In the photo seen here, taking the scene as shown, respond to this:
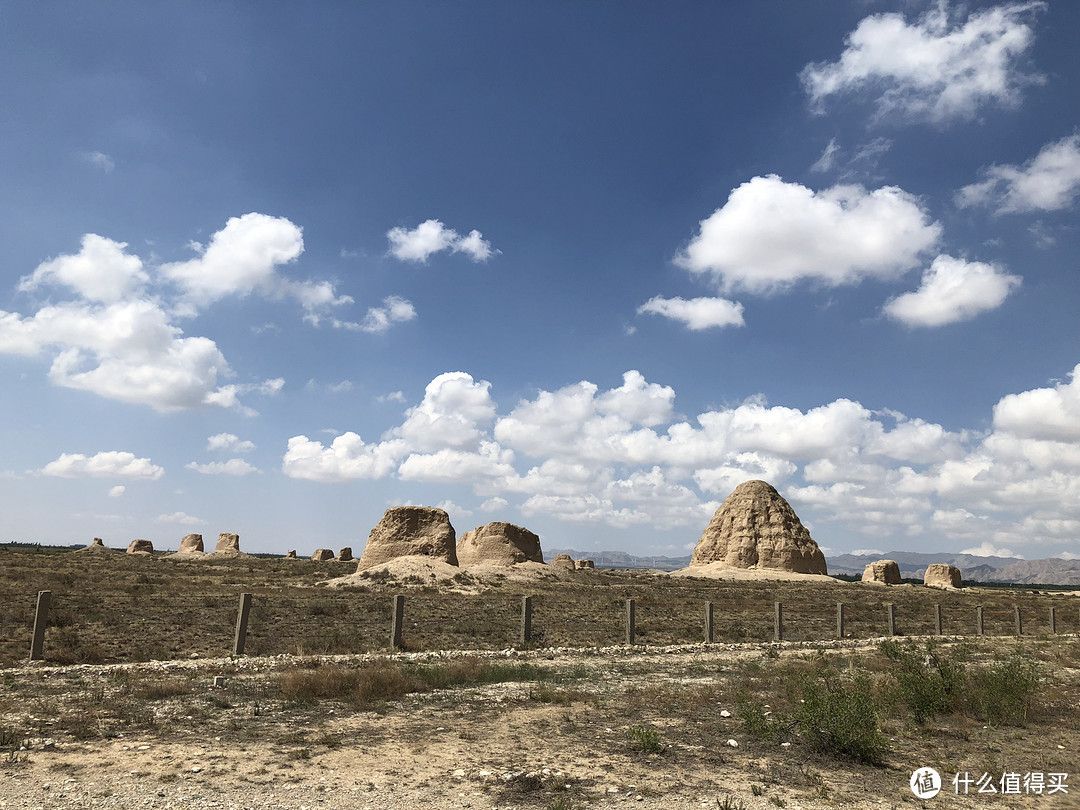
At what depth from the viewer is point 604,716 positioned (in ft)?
31.6

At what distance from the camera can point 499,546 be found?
185ft


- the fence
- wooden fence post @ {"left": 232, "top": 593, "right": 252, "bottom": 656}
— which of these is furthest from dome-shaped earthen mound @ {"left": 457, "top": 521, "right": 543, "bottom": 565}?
wooden fence post @ {"left": 232, "top": 593, "right": 252, "bottom": 656}

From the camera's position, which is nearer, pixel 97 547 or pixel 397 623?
pixel 397 623

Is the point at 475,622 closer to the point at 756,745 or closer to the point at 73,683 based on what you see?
the point at 73,683

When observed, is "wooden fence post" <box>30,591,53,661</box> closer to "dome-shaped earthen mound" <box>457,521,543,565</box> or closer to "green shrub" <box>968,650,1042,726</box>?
"green shrub" <box>968,650,1042,726</box>

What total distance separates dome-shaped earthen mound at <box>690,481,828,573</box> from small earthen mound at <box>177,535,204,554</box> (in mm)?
62432

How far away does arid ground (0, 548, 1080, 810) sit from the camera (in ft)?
21.0

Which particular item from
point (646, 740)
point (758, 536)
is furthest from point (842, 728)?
point (758, 536)

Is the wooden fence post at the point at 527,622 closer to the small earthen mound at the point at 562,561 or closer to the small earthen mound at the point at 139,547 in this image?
the small earthen mound at the point at 562,561

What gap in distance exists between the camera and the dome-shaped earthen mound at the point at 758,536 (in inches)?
2712

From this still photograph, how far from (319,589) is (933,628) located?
28.7 m

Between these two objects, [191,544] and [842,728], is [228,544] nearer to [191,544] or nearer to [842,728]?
[191,544]

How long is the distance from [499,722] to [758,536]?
220 ft

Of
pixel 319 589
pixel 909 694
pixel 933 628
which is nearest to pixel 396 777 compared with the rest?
pixel 909 694
